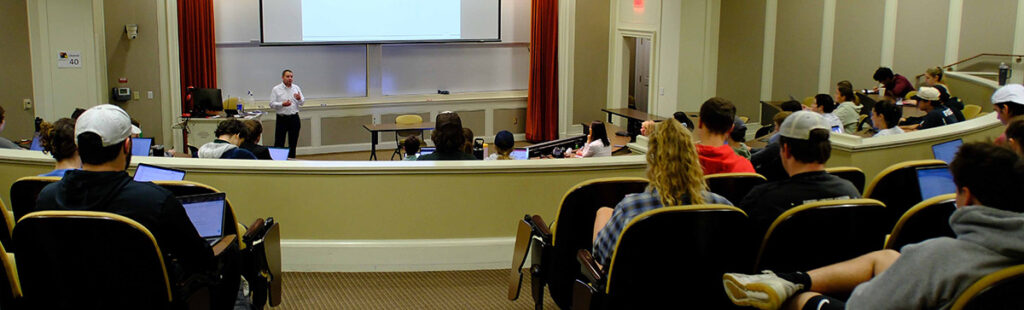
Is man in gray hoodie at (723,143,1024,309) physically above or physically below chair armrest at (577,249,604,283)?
above

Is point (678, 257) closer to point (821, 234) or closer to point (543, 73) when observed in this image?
point (821, 234)

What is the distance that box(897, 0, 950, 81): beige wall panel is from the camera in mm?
11216

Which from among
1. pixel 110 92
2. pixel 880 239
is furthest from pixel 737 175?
pixel 110 92

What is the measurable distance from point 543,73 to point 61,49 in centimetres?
602

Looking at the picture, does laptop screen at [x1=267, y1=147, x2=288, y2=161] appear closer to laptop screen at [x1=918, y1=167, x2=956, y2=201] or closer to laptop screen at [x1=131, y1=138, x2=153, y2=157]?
laptop screen at [x1=131, y1=138, x2=153, y2=157]

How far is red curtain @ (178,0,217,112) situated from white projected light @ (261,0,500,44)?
0.68 metres

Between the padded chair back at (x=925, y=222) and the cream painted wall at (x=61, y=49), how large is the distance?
801 cm

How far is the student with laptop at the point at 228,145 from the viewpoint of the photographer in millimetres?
5398

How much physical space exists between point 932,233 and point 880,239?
151 mm

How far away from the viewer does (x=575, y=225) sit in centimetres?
338

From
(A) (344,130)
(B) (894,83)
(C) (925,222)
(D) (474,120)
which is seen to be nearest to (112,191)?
(C) (925,222)

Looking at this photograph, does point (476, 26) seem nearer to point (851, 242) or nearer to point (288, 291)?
point (288, 291)

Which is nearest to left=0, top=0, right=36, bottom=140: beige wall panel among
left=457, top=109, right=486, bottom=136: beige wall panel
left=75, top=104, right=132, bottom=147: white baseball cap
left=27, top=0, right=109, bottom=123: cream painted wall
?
left=27, top=0, right=109, bottom=123: cream painted wall

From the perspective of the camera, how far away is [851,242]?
276 centimetres
